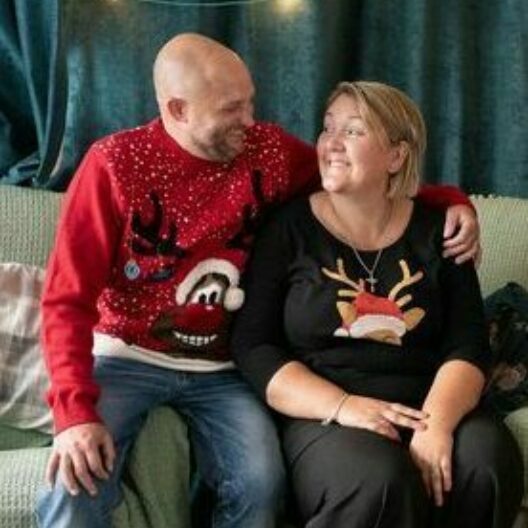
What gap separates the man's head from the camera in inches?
63.8

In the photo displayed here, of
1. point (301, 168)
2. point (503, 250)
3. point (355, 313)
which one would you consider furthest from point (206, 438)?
point (503, 250)

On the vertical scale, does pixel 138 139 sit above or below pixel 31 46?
below

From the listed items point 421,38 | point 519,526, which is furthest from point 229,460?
point 421,38

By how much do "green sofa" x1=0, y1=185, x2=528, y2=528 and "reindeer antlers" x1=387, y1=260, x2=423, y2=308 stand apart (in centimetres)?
31

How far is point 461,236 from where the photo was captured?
1712mm

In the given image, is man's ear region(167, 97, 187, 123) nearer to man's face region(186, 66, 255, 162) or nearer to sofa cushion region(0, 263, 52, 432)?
man's face region(186, 66, 255, 162)

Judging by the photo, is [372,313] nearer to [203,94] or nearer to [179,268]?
[179,268]

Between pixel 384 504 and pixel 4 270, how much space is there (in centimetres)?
99

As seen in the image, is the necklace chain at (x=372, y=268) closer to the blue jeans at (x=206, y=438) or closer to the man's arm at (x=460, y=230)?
the man's arm at (x=460, y=230)

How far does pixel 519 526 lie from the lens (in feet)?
5.42

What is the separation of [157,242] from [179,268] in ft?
0.22

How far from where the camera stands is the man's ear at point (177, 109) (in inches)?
64.6

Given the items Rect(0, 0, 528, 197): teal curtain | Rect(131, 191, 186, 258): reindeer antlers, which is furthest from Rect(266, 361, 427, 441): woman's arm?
Rect(0, 0, 528, 197): teal curtain

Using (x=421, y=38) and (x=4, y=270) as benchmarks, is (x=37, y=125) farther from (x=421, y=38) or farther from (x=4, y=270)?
(x=421, y=38)
